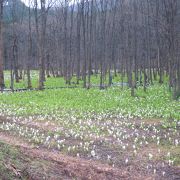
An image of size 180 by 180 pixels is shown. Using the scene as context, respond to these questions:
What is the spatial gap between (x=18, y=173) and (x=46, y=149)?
4732mm

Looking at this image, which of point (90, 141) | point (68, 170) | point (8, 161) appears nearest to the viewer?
point (8, 161)

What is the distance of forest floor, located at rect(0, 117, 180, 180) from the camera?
7.36 meters

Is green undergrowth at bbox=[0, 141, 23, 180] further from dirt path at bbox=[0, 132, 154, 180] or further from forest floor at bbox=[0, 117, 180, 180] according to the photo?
dirt path at bbox=[0, 132, 154, 180]

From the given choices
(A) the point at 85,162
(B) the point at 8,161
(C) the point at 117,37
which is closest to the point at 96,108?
(A) the point at 85,162

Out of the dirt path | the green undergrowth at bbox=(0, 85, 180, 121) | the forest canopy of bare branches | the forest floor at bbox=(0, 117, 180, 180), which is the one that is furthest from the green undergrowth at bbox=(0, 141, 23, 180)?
the forest canopy of bare branches

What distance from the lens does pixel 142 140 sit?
1312 centimetres

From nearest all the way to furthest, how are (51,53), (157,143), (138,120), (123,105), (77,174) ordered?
(77,174) → (157,143) → (138,120) → (123,105) → (51,53)

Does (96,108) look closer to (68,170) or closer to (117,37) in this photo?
(68,170)

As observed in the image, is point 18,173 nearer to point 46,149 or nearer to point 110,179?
point 110,179

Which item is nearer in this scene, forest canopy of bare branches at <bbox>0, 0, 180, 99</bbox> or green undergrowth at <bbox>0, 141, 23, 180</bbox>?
green undergrowth at <bbox>0, 141, 23, 180</bbox>

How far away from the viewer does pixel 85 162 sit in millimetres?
9977

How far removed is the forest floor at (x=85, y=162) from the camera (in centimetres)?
736

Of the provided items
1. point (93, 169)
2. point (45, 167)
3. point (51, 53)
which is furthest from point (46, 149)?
point (51, 53)

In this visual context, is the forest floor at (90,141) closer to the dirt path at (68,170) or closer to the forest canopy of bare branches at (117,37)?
the dirt path at (68,170)
